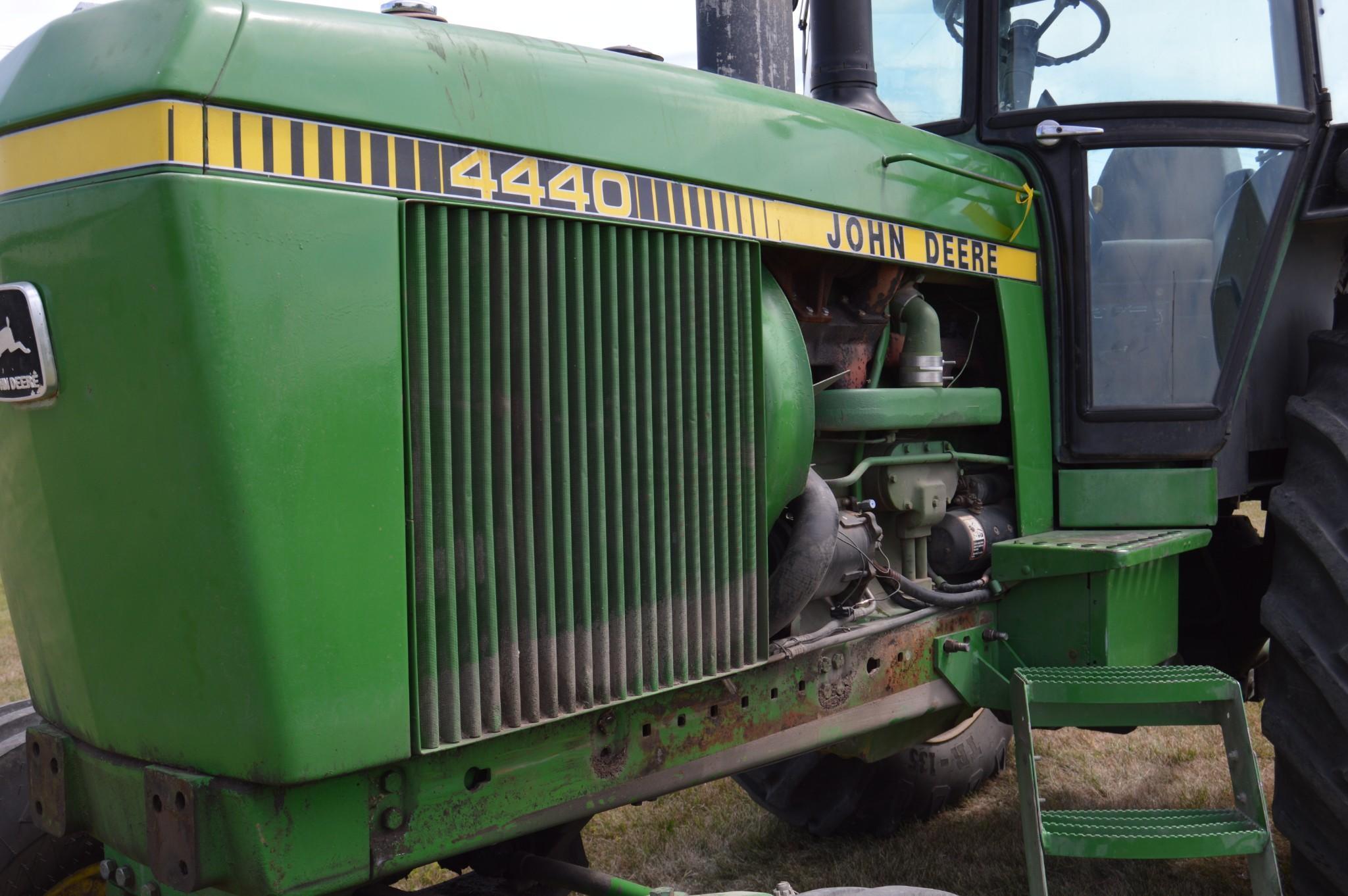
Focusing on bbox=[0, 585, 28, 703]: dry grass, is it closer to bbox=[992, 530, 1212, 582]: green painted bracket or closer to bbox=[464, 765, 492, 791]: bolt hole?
bbox=[464, 765, 492, 791]: bolt hole

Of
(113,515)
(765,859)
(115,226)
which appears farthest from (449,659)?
(765,859)

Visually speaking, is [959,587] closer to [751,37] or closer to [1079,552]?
[1079,552]

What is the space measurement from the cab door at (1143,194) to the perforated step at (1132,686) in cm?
60

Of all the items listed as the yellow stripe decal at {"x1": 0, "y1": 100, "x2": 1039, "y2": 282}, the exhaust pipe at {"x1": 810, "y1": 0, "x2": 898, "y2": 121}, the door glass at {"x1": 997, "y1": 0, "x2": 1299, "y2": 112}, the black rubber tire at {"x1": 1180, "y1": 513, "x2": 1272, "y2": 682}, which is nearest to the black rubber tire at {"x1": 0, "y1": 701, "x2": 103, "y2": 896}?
the yellow stripe decal at {"x1": 0, "y1": 100, "x2": 1039, "y2": 282}

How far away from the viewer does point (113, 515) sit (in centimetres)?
171

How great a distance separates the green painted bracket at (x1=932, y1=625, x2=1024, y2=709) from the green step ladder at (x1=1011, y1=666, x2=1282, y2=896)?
0.10 m

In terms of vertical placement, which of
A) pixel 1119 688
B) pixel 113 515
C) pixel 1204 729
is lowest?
pixel 1204 729

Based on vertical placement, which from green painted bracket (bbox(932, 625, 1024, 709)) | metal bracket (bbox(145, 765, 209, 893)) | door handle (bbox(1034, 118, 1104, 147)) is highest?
door handle (bbox(1034, 118, 1104, 147))

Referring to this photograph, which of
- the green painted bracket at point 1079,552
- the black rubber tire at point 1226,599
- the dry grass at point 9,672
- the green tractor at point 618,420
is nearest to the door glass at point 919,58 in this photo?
the green tractor at point 618,420

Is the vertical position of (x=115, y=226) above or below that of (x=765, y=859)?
above

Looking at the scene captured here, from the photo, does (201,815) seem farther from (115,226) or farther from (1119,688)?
(1119,688)

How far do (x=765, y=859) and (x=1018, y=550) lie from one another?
1.46 metres

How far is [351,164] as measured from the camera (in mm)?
1700

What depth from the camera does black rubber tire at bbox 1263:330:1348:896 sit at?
8.89ft
